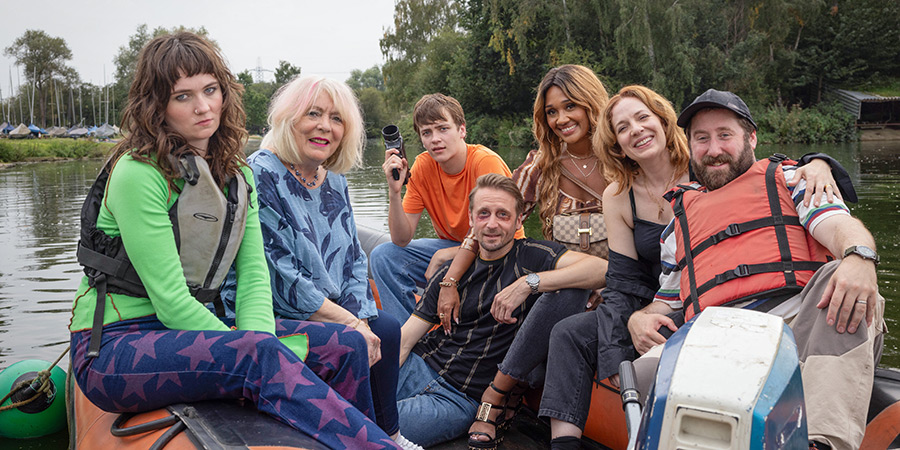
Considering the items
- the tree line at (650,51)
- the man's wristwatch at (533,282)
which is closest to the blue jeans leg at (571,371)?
the man's wristwatch at (533,282)

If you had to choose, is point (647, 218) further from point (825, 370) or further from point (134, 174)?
point (134, 174)

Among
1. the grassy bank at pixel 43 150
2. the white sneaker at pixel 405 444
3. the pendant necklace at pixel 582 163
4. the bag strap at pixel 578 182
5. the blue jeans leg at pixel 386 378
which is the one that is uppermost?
the pendant necklace at pixel 582 163

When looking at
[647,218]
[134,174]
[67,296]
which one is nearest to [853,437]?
[647,218]

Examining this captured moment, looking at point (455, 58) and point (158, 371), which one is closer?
point (158, 371)

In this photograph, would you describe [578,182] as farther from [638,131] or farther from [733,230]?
[733,230]

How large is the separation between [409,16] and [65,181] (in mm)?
17509

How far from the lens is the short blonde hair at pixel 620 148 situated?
8.45 feet

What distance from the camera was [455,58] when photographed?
1115 inches

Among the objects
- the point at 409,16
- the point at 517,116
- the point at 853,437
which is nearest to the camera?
the point at 853,437

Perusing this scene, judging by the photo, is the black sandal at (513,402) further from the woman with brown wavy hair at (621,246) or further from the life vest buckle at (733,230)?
the life vest buckle at (733,230)

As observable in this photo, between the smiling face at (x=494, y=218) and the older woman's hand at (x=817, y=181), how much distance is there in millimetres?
1053

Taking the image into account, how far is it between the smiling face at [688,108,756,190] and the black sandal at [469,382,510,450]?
1111 mm

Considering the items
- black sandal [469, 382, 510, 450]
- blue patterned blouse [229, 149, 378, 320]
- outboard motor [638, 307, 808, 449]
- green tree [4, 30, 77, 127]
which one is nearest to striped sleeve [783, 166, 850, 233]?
outboard motor [638, 307, 808, 449]

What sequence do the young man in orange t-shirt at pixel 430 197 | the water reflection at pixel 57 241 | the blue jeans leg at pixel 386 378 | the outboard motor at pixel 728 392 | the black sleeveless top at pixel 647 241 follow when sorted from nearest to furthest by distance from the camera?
the outboard motor at pixel 728 392, the blue jeans leg at pixel 386 378, the black sleeveless top at pixel 647 241, the young man in orange t-shirt at pixel 430 197, the water reflection at pixel 57 241
